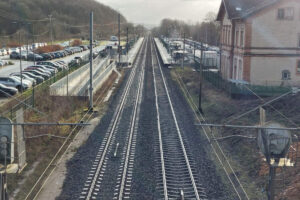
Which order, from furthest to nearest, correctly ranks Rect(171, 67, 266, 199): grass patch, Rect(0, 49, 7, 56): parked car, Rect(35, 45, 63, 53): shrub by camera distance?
1. Rect(35, 45, 63, 53): shrub
2. Rect(0, 49, 7, 56): parked car
3. Rect(171, 67, 266, 199): grass patch

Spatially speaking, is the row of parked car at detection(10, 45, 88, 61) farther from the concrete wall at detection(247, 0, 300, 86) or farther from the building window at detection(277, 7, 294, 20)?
the building window at detection(277, 7, 294, 20)

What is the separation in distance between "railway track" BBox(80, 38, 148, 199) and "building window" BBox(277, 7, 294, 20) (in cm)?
1141

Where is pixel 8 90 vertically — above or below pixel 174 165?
above

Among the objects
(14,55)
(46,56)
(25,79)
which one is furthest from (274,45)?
(14,55)

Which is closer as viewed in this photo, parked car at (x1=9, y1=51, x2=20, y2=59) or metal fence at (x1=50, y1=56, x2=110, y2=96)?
metal fence at (x1=50, y1=56, x2=110, y2=96)

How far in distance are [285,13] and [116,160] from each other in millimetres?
A: 17967

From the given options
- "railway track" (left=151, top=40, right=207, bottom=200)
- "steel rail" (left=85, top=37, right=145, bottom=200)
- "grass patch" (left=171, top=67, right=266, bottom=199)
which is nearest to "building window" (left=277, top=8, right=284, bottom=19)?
"grass patch" (left=171, top=67, right=266, bottom=199)

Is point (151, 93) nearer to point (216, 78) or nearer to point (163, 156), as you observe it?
point (216, 78)

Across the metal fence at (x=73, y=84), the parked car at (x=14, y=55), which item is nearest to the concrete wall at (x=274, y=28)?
the metal fence at (x=73, y=84)

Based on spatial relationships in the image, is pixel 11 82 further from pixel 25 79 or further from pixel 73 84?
pixel 73 84

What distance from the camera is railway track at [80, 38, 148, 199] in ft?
36.5

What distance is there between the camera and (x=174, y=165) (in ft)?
43.7

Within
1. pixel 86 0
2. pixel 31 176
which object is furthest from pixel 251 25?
pixel 86 0

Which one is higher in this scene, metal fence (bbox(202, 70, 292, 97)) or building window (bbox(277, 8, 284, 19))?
building window (bbox(277, 8, 284, 19))
